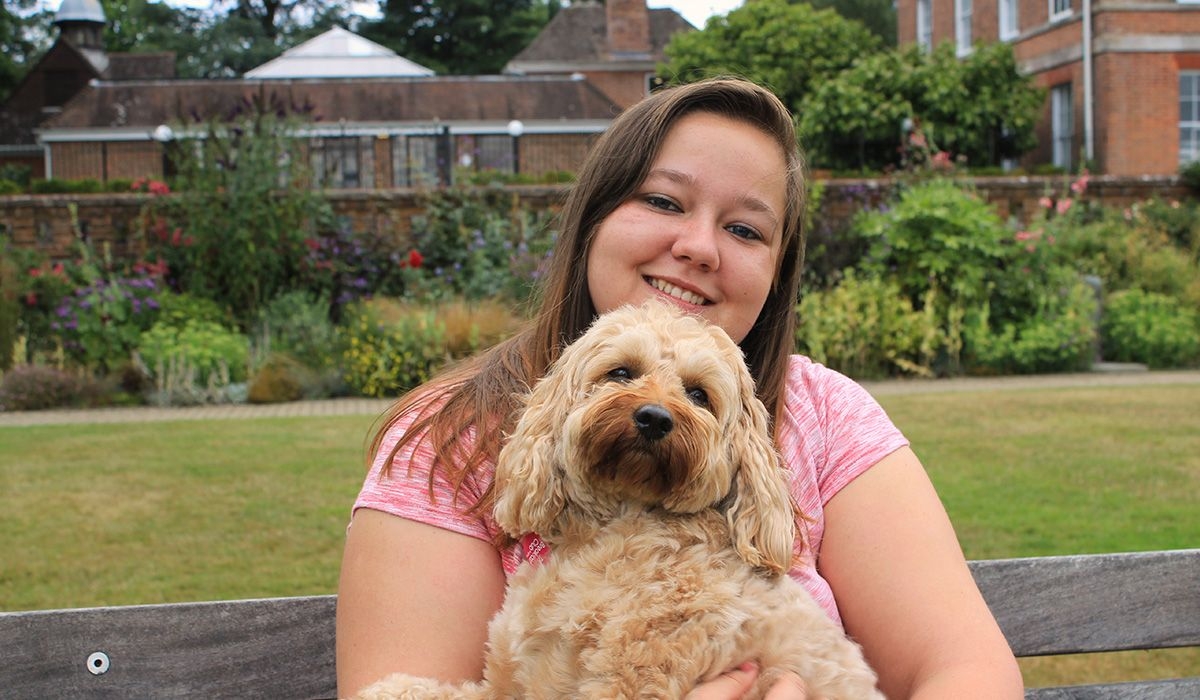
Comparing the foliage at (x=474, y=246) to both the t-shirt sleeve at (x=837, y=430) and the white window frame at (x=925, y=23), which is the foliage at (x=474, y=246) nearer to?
the t-shirt sleeve at (x=837, y=430)

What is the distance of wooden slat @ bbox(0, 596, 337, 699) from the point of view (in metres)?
2.77

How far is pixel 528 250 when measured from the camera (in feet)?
48.9

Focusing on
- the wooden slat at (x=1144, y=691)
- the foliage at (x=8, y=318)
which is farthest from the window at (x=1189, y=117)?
the wooden slat at (x=1144, y=691)

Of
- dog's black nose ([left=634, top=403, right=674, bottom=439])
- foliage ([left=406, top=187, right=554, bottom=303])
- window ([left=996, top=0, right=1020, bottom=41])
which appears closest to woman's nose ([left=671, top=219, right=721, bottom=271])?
dog's black nose ([left=634, top=403, right=674, bottom=439])

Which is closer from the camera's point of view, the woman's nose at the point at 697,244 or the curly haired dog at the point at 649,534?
the curly haired dog at the point at 649,534

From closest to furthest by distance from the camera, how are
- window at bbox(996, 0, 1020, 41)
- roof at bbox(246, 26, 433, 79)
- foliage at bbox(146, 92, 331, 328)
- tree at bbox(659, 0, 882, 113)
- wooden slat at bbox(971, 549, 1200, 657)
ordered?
wooden slat at bbox(971, 549, 1200, 657) < foliage at bbox(146, 92, 331, 328) < window at bbox(996, 0, 1020, 41) < tree at bbox(659, 0, 882, 113) < roof at bbox(246, 26, 433, 79)

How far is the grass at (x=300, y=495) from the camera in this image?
6.23m

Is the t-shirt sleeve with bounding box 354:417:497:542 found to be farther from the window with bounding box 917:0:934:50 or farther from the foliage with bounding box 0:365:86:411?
the window with bounding box 917:0:934:50

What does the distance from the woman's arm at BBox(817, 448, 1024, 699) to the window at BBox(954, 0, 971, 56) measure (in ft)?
99.0

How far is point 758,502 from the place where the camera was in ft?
7.43

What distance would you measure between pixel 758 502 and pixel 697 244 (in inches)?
22.8

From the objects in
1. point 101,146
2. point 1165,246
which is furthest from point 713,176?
point 101,146

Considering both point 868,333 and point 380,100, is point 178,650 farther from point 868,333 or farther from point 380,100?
point 380,100

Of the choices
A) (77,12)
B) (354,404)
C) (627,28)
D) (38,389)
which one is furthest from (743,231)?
(77,12)
